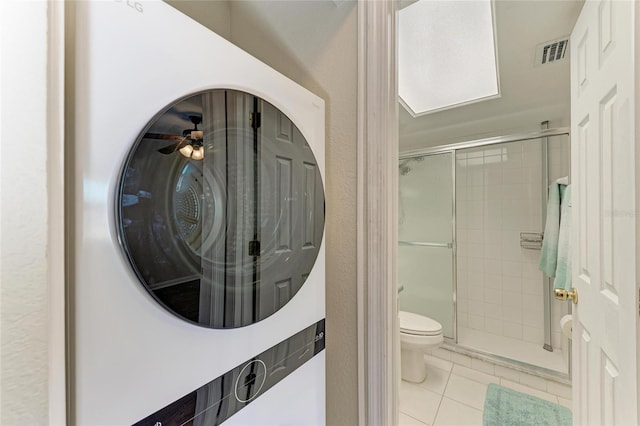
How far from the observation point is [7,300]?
0.36 m

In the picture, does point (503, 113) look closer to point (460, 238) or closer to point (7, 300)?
point (460, 238)

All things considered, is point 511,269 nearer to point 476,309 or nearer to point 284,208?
point 476,309

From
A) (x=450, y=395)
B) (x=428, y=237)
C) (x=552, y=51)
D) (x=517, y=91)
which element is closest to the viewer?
(x=552, y=51)

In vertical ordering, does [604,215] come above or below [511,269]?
above

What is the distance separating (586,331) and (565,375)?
1357 mm

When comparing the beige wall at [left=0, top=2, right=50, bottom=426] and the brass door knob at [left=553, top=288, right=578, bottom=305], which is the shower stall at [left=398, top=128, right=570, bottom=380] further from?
the beige wall at [left=0, top=2, right=50, bottom=426]

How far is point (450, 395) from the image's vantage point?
177 cm

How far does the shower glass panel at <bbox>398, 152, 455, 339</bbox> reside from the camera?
2.68 meters

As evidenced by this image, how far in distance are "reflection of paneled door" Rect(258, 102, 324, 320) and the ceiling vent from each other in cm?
154

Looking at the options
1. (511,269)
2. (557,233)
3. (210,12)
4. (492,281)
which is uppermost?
(210,12)

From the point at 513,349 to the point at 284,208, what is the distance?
Result: 2.68 metres

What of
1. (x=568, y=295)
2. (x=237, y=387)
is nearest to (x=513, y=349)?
(x=568, y=295)

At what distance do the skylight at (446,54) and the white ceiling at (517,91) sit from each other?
0.22 feet

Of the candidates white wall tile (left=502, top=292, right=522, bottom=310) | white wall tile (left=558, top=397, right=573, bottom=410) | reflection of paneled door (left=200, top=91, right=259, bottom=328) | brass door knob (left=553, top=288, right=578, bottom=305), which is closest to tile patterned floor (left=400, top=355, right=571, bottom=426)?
white wall tile (left=558, top=397, right=573, bottom=410)
